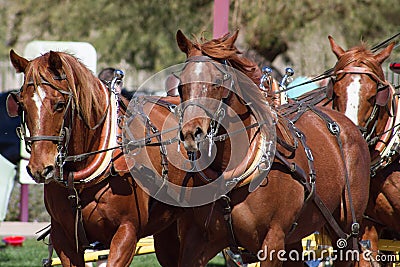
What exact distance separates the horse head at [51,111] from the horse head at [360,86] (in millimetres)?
2188

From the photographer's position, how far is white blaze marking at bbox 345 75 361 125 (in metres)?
6.15

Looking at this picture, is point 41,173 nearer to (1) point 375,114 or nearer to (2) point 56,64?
(2) point 56,64

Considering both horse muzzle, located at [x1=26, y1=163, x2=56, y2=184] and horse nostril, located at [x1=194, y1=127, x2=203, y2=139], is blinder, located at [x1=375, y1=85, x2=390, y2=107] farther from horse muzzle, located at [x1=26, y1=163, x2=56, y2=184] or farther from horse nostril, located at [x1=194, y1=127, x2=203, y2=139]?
horse muzzle, located at [x1=26, y1=163, x2=56, y2=184]

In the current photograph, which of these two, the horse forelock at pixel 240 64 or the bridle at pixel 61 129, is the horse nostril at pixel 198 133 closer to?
the horse forelock at pixel 240 64

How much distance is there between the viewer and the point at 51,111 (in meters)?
4.66

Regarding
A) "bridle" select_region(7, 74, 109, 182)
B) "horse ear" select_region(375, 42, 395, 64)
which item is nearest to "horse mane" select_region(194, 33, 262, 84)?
"bridle" select_region(7, 74, 109, 182)

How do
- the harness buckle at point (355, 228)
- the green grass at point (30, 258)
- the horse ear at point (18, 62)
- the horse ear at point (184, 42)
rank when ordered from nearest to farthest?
the horse ear at point (184, 42)
the horse ear at point (18, 62)
the harness buckle at point (355, 228)
the green grass at point (30, 258)

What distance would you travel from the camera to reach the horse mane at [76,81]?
473 cm

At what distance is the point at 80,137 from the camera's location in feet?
16.2

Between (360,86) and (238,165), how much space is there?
1747 mm

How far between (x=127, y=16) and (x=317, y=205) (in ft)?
35.7

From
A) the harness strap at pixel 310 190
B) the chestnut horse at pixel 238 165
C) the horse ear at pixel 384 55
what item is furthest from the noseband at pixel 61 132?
the horse ear at pixel 384 55

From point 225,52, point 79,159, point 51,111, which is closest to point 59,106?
point 51,111

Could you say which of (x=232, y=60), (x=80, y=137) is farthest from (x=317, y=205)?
(x=80, y=137)
